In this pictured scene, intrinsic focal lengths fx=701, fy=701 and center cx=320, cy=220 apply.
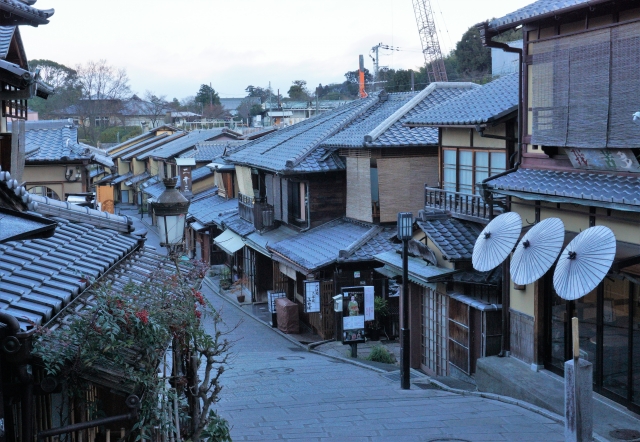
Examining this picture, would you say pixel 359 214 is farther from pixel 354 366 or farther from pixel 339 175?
pixel 354 366

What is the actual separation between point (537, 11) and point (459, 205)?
689 cm

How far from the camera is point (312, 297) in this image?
74.1 ft

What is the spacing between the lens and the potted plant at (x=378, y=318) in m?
22.7

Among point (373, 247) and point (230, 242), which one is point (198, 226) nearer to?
point (230, 242)

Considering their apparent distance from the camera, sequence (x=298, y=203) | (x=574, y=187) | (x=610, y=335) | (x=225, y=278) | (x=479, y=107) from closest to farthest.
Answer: (x=610, y=335) → (x=574, y=187) → (x=479, y=107) → (x=298, y=203) → (x=225, y=278)

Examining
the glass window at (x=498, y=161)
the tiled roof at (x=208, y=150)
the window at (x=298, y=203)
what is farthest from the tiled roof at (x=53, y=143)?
the tiled roof at (x=208, y=150)

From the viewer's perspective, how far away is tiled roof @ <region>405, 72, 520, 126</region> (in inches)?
685

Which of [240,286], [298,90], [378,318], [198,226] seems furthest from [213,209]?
[298,90]

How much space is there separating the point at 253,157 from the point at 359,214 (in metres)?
8.14

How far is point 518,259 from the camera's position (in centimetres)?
1266

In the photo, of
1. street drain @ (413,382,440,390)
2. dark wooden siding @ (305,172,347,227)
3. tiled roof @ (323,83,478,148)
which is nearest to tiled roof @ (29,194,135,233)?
street drain @ (413,382,440,390)

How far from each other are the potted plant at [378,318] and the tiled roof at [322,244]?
158 centimetres

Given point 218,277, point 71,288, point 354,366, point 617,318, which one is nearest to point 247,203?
point 218,277

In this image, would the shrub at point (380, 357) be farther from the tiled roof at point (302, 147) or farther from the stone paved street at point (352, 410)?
the tiled roof at point (302, 147)
